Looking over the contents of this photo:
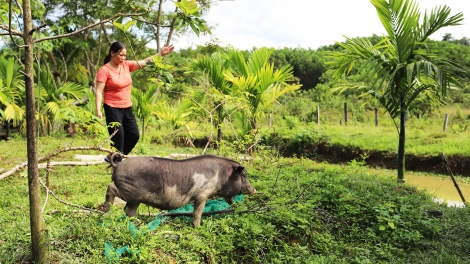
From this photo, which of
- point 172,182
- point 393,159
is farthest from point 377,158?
point 172,182

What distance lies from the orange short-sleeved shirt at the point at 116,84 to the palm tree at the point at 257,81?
10.4 feet

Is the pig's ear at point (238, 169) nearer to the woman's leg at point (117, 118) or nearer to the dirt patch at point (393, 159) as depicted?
the woman's leg at point (117, 118)

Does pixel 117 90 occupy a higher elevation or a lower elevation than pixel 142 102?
higher

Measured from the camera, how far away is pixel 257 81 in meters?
7.93

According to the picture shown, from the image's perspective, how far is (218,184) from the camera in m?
3.49

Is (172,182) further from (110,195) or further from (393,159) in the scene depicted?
(393,159)

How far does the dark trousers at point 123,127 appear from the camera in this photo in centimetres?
436

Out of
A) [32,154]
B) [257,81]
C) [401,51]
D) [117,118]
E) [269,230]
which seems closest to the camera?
[32,154]

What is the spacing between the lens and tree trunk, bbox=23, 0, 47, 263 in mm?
2326

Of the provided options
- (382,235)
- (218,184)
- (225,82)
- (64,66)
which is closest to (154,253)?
(218,184)

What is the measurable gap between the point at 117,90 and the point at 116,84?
93 millimetres

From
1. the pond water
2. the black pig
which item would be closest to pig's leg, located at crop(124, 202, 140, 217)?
the black pig

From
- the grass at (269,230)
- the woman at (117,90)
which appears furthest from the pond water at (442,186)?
the woman at (117,90)

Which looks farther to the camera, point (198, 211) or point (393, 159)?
point (393, 159)
